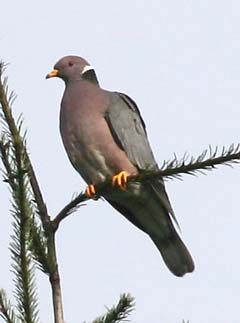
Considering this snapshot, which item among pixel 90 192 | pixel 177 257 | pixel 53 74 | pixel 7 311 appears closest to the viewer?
pixel 7 311

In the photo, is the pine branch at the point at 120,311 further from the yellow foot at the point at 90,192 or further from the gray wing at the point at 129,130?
the gray wing at the point at 129,130

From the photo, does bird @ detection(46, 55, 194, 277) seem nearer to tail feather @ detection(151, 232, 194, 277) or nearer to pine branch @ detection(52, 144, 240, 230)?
tail feather @ detection(151, 232, 194, 277)

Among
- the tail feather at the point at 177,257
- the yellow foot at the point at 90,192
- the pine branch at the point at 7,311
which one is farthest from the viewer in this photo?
the tail feather at the point at 177,257

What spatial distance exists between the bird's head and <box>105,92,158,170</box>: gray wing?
0.52 metres

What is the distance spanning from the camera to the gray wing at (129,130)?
16.2ft

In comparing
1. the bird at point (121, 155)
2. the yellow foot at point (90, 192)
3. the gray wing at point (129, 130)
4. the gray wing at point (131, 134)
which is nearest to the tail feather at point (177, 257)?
the bird at point (121, 155)

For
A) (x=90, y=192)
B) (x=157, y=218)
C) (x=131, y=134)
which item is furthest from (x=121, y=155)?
(x=90, y=192)

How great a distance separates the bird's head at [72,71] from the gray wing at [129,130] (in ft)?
1.71

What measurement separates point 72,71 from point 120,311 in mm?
3368

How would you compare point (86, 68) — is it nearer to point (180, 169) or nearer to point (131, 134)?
point (131, 134)

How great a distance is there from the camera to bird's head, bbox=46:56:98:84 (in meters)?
5.59

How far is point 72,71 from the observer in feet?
18.4

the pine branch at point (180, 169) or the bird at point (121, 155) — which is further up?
the bird at point (121, 155)

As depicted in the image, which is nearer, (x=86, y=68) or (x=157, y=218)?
(x=157, y=218)
